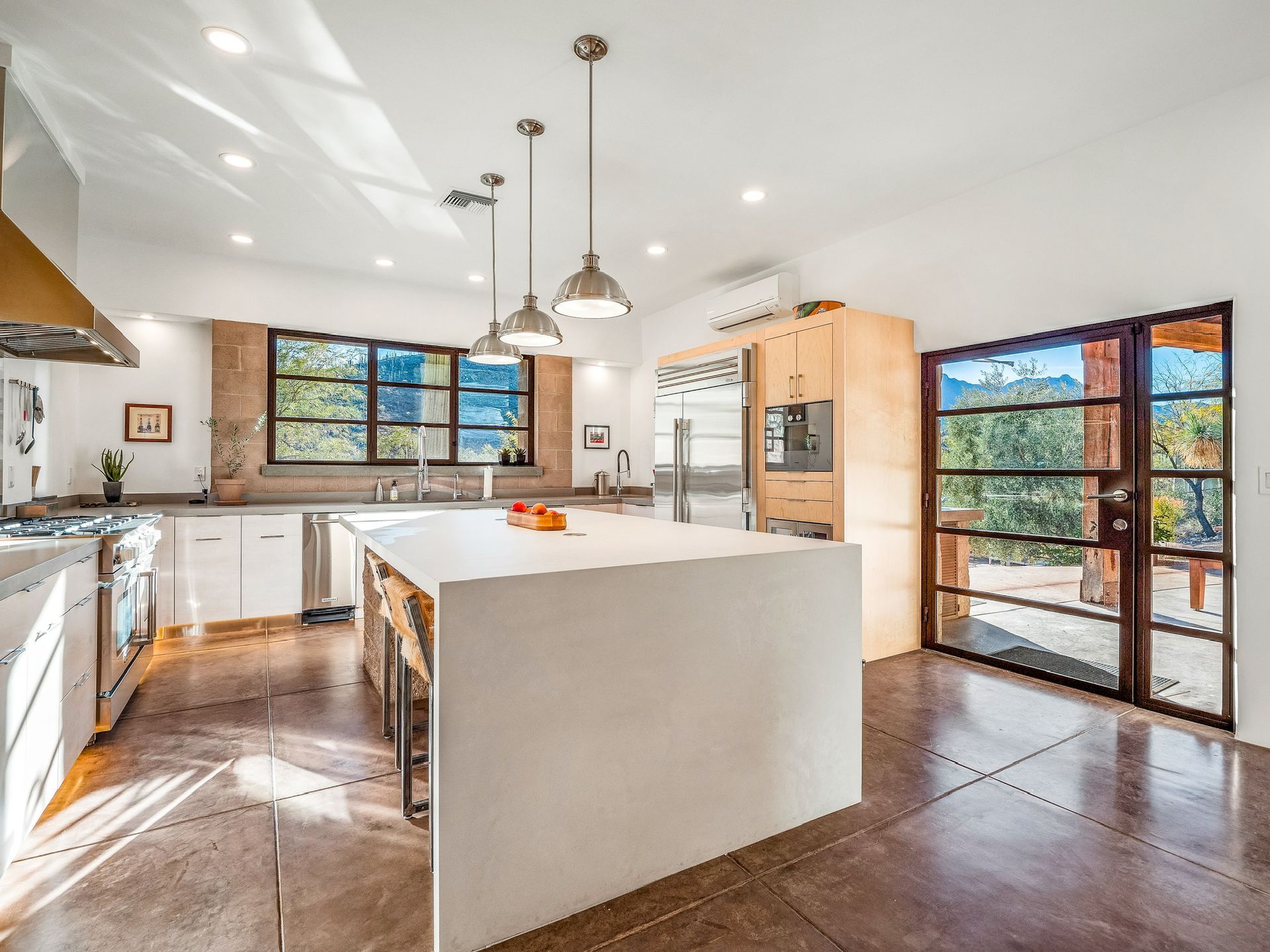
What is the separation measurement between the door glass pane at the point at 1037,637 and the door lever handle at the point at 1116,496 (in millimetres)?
621

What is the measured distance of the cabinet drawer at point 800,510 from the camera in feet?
12.6

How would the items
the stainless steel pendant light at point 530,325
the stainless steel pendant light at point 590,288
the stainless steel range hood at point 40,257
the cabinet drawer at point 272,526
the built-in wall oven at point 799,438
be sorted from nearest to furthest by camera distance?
1. the stainless steel range hood at point 40,257
2. the stainless steel pendant light at point 590,288
3. the stainless steel pendant light at point 530,325
4. the built-in wall oven at point 799,438
5. the cabinet drawer at point 272,526

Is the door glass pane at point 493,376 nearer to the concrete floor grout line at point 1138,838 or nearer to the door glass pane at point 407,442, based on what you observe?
the door glass pane at point 407,442

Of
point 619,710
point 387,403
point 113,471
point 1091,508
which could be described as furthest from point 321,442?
point 1091,508

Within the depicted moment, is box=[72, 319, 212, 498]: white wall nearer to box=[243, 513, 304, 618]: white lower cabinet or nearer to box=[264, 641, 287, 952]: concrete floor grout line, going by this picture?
box=[243, 513, 304, 618]: white lower cabinet

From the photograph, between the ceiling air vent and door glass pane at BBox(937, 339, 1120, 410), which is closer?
door glass pane at BBox(937, 339, 1120, 410)

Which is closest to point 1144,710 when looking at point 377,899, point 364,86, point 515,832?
point 515,832

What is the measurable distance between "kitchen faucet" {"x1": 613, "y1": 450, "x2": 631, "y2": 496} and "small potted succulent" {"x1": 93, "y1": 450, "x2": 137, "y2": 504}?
13.5ft

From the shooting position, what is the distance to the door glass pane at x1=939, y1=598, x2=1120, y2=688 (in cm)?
321

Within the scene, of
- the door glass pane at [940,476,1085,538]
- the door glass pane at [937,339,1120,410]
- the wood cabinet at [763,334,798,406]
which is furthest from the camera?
the wood cabinet at [763,334,798,406]

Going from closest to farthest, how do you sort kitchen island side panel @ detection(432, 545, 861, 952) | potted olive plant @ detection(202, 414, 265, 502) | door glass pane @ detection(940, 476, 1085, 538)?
kitchen island side panel @ detection(432, 545, 861, 952)
door glass pane @ detection(940, 476, 1085, 538)
potted olive plant @ detection(202, 414, 265, 502)

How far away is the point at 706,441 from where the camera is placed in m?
4.89

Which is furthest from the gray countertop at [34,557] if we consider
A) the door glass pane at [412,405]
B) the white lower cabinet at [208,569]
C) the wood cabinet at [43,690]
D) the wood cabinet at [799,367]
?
the wood cabinet at [799,367]

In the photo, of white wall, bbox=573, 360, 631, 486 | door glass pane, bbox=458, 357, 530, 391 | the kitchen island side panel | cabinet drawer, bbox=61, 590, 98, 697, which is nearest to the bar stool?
the kitchen island side panel
